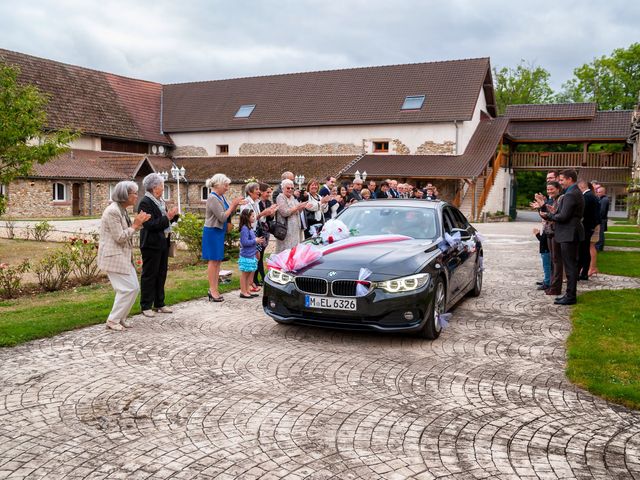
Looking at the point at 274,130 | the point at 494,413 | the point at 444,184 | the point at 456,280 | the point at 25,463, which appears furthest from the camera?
the point at 274,130

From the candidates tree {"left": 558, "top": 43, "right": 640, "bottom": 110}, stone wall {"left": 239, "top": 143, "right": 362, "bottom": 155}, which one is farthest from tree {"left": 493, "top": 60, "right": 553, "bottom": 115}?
stone wall {"left": 239, "top": 143, "right": 362, "bottom": 155}

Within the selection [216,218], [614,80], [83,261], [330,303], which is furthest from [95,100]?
[614,80]

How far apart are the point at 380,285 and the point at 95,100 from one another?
136ft

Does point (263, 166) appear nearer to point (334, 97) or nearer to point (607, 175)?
point (334, 97)

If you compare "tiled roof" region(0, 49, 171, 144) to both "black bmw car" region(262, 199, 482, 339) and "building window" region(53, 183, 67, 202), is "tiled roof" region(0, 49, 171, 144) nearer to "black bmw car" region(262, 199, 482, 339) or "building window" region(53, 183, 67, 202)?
"building window" region(53, 183, 67, 202)

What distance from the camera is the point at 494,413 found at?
488 cm

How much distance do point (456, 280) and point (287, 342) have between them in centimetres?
270

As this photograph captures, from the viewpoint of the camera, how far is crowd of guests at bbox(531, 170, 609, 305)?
31.1 feet

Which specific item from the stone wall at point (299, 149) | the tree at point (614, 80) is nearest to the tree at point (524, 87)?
the tree at point (614, 80)

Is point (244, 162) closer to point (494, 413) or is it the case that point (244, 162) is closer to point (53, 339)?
point (53, 339)

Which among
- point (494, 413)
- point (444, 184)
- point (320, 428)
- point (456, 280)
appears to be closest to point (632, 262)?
point (456, 280)

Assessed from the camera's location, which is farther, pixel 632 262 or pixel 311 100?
pixel 311 100

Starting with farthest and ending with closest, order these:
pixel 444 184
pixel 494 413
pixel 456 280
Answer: pixel 444 184, pixel 456 280, pixel 494 413

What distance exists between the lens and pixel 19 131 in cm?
1325
